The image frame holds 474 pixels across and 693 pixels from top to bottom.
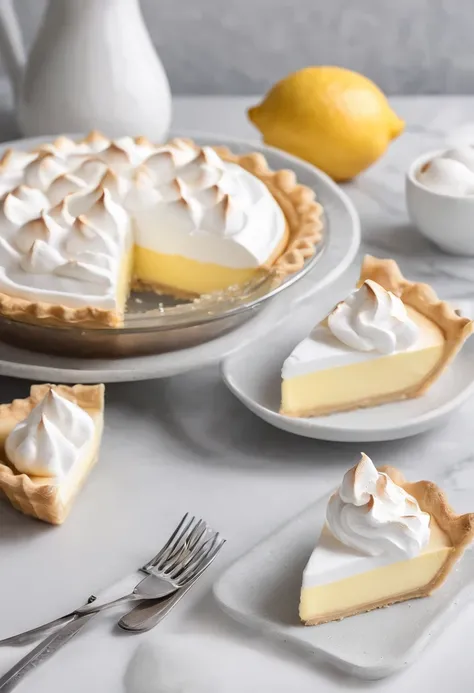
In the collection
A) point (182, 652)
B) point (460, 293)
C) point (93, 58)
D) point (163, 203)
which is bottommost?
point (460, 293)

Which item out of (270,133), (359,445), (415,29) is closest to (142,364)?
(359,445)

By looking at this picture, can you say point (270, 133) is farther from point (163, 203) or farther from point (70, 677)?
point (70, 677)

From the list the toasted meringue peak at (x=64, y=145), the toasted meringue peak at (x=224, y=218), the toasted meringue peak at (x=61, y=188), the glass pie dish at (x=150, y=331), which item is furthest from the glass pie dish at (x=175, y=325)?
the toasted meringue peak at (x=64, y=145)

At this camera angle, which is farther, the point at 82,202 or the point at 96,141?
the point at 96,141

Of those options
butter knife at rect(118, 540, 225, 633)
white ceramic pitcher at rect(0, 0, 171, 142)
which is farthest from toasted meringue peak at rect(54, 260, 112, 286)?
white ceramic pitcher at rect(0, 0, 171, 142)

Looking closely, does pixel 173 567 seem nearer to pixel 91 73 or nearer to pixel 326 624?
pixel 326 624

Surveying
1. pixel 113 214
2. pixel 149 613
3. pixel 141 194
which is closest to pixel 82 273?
pixel 113 214
